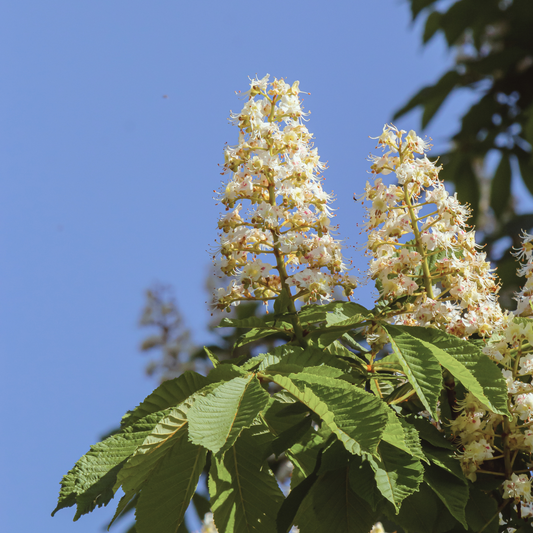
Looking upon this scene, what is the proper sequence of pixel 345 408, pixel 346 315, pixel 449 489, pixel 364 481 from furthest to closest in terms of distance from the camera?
1. pixel 346 315
2. pixel 449 489
3. pixel 364 481
4. pixel 345 408

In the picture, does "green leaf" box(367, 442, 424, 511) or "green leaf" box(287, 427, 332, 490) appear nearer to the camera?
"green leaf" box(367, 442, 424, 511)

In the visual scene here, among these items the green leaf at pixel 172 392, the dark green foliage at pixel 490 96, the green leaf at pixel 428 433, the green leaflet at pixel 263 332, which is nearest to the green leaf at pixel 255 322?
the green leaflet at pixel 263 332

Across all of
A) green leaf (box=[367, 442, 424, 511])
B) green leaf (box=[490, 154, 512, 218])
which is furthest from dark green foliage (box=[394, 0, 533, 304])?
green leaf (box=[367, 442, 424, 511])

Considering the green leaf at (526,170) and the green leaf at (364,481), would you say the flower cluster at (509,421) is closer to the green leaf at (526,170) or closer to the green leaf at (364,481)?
the green leaf at (364,481)

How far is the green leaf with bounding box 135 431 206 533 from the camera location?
104cm

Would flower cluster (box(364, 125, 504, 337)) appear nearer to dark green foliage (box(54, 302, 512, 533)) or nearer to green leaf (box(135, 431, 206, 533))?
dark green foliage (box(54, 302, 512, 533))

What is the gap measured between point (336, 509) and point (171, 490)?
0.33 m

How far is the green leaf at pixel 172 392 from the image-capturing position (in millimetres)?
1181

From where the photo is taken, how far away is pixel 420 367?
115 cm

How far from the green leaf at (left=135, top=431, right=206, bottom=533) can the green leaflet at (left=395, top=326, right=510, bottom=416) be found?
1.61 feet

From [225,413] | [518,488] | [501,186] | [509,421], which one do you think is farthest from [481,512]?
[501,186]

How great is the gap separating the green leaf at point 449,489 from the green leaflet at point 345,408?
13.3 inches

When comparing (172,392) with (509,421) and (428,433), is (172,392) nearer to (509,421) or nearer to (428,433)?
(428,433)

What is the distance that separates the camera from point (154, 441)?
1.03 m
